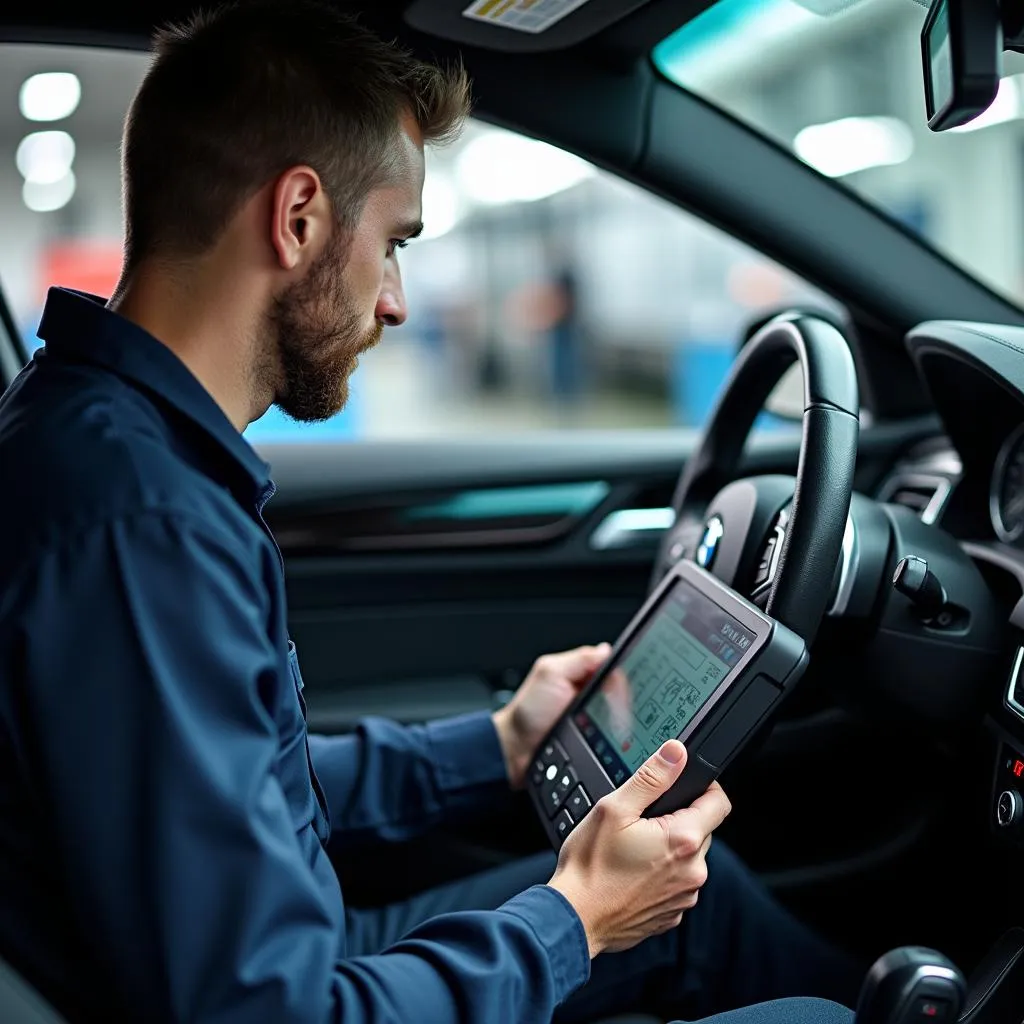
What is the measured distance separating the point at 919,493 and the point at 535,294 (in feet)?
53.2

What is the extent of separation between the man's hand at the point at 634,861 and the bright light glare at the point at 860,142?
1222 centimetres

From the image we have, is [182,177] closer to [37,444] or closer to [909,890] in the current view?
[37,444]

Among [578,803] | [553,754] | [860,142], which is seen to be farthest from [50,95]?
[860,142]

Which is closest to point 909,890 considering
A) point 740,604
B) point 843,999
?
point 843,999

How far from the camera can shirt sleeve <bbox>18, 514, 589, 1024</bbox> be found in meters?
0.79

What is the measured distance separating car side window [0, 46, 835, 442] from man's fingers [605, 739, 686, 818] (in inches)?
344

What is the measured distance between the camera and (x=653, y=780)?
105 centimetres

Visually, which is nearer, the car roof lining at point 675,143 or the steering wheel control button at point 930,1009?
the steering wheel control button at point 930,1009

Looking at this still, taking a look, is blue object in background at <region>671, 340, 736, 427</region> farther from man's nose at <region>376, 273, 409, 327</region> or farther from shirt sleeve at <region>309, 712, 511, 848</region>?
man's nose at <region>376, 273, 409, 327</region>

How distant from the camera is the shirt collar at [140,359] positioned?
3.08ft

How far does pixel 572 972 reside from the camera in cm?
98

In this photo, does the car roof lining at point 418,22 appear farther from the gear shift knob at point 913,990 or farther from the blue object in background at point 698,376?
the blue object in background at point 698,376

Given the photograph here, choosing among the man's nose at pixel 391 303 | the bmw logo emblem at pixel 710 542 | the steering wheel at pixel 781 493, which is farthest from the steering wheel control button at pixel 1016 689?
the man's nose at pixel 391 303

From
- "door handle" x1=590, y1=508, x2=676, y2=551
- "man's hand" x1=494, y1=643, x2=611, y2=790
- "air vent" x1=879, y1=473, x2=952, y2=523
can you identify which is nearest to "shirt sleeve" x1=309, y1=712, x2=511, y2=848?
"man's hand" x1=494, y1=643, x2=611, y2=790
